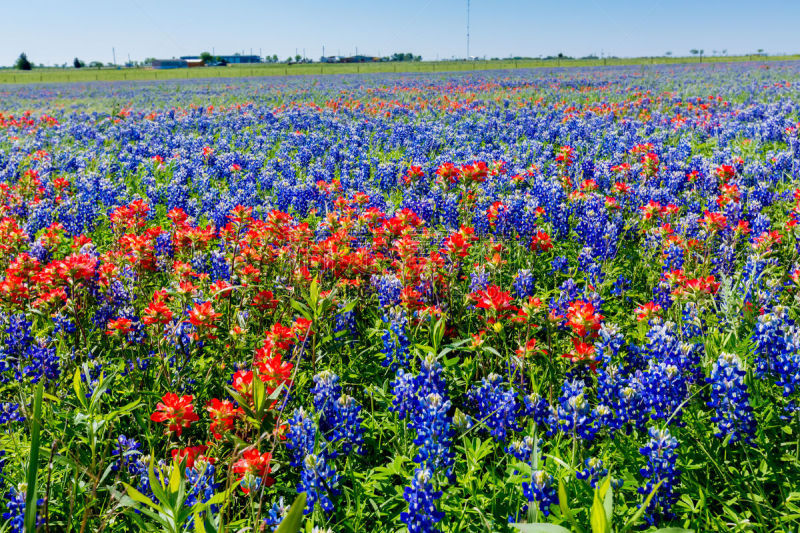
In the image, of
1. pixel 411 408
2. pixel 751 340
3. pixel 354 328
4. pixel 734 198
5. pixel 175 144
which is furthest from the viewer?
pixel 175 144

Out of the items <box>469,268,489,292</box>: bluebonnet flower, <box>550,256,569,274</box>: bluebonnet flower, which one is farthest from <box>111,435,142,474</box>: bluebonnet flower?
<box>550,256,569,274</box>: bluebonnet flower

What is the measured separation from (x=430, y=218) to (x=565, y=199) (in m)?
1.87

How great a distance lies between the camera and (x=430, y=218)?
6.14m

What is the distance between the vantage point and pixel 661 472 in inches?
82.5

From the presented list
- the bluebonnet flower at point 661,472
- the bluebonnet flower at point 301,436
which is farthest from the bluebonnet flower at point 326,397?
the bluebonnet flower at point 661,472

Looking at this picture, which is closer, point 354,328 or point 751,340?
point 751,340

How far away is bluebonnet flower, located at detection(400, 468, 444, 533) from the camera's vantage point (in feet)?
6.22

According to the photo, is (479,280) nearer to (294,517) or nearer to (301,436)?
(301,436)

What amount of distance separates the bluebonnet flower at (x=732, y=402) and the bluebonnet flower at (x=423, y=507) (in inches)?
54.2

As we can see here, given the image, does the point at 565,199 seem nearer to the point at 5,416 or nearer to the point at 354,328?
the point at 354,328

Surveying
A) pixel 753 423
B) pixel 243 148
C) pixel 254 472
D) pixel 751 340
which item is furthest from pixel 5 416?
pixel 243 148

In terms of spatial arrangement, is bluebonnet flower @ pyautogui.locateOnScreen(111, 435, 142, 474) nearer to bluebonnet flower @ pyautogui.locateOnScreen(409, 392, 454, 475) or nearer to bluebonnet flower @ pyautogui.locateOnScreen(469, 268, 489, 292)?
bluebonnet flower @ pyautogui.locateOnScreen(409, 392, 454, 475)

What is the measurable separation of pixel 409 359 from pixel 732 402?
1722mm

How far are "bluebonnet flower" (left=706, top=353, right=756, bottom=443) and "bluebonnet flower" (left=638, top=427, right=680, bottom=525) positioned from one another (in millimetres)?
335
